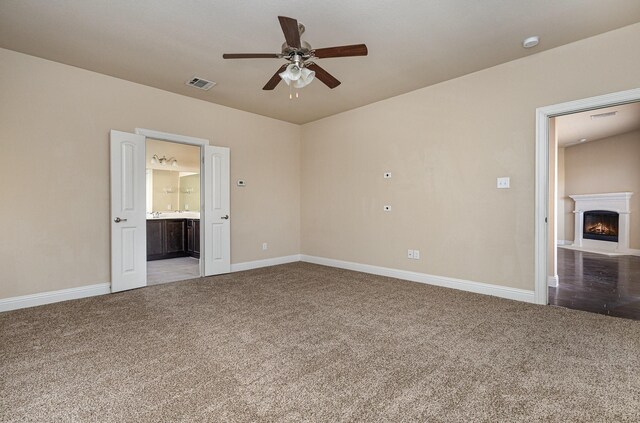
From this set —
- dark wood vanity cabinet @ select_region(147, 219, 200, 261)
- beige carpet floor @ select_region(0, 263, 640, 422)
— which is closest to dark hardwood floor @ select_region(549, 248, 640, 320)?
beige carpet floor @ select_region(0, 263, 640, 422)

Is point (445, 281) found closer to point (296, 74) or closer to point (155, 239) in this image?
point (296, 74)

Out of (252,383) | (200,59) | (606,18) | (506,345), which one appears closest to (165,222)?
(200,59)

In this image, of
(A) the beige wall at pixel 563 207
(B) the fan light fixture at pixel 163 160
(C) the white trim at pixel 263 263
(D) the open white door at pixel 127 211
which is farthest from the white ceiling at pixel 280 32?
(A) the beige wall at pixel 563 207

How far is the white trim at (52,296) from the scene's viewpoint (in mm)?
3371

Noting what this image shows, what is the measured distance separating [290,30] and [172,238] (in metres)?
5.90

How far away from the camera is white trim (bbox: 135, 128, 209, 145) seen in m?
4.33

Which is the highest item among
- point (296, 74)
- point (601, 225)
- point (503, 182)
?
point (296, 74)

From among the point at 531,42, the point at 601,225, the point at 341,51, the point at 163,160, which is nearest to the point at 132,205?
the point at 341,51

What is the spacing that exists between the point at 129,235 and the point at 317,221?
3.14 m

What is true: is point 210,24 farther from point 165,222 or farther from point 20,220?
point 165,222

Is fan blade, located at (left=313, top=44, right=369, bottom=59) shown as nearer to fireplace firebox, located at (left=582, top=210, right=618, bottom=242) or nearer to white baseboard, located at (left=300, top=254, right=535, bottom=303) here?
white baseboard, located at (left=300, top=254, right=535, bottom=303)

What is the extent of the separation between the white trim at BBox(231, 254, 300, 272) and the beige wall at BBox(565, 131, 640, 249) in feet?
26.0

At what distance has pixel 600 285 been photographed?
4332mm

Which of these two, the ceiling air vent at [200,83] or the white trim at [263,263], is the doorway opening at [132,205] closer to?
the white trim at [263,263]
